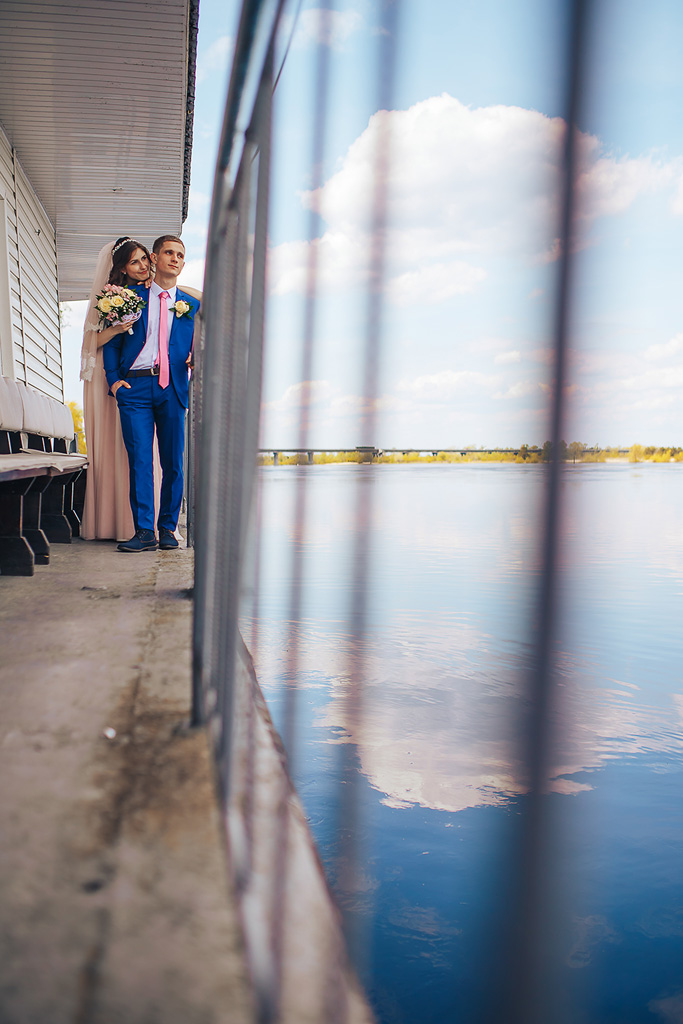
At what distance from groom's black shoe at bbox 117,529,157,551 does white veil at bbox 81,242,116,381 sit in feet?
3.12

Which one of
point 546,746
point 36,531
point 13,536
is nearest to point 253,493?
point 546,746

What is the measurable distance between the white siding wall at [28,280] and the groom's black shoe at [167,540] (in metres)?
3.11

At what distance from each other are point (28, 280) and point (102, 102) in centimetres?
216

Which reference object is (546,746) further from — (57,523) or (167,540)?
(57,523)

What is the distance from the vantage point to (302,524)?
863 cm

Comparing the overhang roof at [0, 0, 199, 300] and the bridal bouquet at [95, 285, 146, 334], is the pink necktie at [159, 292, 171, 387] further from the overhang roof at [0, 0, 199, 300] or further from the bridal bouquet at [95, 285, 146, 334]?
the overhang roof at [0, 0, 199, 300]

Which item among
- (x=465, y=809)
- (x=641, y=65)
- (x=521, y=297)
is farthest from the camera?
(x=465, y=809)

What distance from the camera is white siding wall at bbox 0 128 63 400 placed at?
236 inches

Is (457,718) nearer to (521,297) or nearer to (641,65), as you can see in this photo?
(521,297)

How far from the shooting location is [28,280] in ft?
22.8

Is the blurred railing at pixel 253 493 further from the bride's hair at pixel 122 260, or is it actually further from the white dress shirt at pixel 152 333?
the bride's hair at pixel 122 260

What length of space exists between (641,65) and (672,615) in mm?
3787

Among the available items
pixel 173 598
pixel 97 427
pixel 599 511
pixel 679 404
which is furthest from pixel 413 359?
pixel 599 511

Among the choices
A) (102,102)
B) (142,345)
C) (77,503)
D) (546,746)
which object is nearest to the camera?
(546,746)
